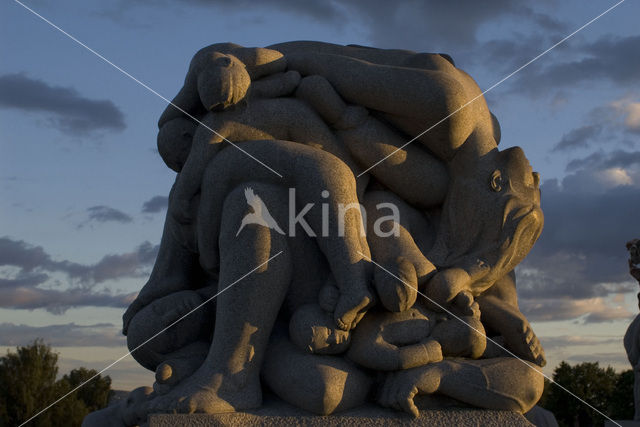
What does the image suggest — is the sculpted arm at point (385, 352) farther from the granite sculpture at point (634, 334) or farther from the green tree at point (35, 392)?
the green tree at point (35, 392)

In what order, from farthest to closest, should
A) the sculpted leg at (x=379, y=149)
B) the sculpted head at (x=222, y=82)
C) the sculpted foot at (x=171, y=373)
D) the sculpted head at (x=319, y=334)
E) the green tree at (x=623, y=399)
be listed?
the green tree at (x=623, y=399) → the sculpted leg at (x=379, y=149) → the sculpted head at (x=222, y=82) → the sculpted foot at (x=171, y=373) → the sculpted head at (x=319, y=334)

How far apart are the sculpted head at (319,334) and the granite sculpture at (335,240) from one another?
0.03ft

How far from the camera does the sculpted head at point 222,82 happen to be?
4602 mm

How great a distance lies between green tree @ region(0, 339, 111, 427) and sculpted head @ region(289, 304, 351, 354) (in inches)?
910

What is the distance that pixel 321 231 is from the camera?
4.39 m

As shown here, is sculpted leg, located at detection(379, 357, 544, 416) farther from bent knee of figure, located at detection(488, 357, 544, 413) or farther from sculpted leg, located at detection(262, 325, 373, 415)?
sculpted leg, located at detection(262, 325, 373, 415)

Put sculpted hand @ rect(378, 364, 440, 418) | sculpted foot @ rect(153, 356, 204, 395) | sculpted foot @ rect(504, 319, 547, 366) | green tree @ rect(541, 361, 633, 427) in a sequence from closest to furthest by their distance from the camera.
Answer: sculpted hand @ rect(378, 364, 440, 418) → sculpted foot @ rect(153, 356, 204, 395) → sculpted foot @ rect(504, 319, 547, 366) → green tree @ rect(541, 361, 633, 427)

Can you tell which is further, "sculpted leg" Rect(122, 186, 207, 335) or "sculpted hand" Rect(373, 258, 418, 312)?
"sculpted leg" Rect(122, 186, 207, 335)

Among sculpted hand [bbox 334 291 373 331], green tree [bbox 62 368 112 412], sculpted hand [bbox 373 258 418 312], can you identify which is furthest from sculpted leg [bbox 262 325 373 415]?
green tree [bbox 62 368 112 412]

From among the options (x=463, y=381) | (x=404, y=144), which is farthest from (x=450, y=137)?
(x=463, y=381)

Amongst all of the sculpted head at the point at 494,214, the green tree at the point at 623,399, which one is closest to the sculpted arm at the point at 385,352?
the sculpted head at the point at 494,214

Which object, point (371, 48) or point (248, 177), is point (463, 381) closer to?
point (248, 177)

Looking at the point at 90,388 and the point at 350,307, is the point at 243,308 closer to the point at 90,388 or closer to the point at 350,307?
the point at 350,307

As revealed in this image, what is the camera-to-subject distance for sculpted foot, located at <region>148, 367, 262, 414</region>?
3.99 meters
